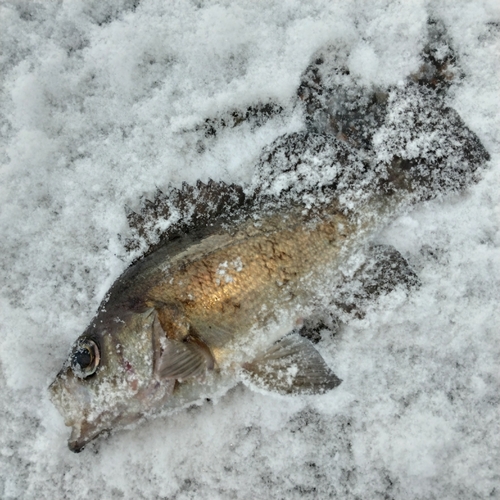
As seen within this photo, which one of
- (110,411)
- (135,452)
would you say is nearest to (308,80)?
(110,411)

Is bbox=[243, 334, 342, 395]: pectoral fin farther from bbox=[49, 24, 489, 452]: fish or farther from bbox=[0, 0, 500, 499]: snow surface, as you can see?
bbox=[0, 0, 500, 499]: snow surface

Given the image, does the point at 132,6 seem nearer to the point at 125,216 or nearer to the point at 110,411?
the point at 125,216

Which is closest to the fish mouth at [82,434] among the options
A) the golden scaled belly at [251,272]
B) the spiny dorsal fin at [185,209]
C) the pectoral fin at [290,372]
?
the golden scaled belly at [251,272]

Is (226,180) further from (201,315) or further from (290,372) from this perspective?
(290,372)

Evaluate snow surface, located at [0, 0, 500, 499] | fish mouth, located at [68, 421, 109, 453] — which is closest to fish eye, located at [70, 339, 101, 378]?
fish mouth, located at [68, 421, 109, 453]

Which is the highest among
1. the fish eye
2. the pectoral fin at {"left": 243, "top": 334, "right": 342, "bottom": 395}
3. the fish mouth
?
the fish eye

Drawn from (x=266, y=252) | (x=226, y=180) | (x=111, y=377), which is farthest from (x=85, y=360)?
(x=226, y=180)

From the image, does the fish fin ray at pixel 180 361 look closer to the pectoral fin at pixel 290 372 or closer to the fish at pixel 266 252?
the fish at pixel 266 252

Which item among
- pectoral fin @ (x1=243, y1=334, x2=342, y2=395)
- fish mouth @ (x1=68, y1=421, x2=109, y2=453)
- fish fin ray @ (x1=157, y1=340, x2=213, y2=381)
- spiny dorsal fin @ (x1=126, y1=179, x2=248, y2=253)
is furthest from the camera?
spiny dorsal fin @ (x1=126, y1=179, x2=248, y2=253)
